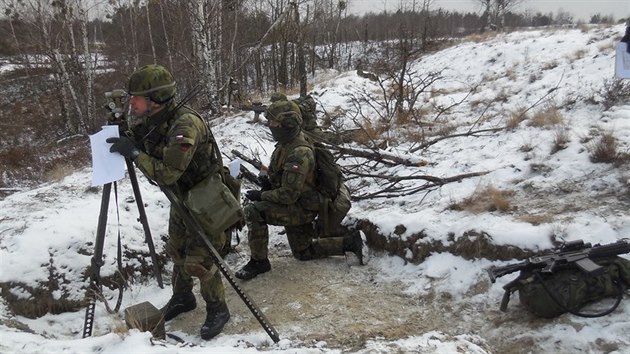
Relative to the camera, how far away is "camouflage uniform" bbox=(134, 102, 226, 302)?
3189mm

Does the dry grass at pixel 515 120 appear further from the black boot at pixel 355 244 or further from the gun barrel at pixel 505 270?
the gun barrel at pixel 505 270

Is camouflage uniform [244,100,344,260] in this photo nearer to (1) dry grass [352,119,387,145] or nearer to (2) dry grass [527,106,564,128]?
(1) dry grass [352,119,387,145]

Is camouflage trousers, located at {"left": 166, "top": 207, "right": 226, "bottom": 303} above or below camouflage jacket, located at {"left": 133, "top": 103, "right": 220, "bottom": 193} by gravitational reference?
below

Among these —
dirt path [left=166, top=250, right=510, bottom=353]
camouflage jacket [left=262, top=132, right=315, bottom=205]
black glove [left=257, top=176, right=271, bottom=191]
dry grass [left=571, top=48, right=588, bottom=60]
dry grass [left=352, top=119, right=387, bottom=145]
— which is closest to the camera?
dirt path [left=166, top=250, right=510, bottom=353]

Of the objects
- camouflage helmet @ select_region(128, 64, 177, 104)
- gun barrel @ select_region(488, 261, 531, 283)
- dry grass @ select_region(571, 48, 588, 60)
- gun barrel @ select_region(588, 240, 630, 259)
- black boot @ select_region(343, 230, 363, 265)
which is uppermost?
dry grass @ select_region(571, 48, 588, 60)

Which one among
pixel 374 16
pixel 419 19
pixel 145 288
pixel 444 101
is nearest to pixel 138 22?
pixel 419 19

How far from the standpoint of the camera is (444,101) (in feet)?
36.9

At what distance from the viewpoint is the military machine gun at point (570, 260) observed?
10.2 feet

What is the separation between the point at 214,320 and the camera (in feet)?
12.1

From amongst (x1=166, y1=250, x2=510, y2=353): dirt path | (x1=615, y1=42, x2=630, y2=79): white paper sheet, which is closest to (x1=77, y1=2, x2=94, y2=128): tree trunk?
(x1=166, y1=250, x2=510, y2=353): dirt path

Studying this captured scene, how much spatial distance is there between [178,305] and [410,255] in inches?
92.2

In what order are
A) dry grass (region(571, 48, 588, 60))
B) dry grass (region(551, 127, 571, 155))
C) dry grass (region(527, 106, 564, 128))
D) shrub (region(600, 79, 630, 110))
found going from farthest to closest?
dry grass (region(571, 48, 588, 60))
shrub (region(600, 79, 630, 110))
dry grass (region(527, 106, 564, 128))
dry grass (region(551, 127, 571, 155))

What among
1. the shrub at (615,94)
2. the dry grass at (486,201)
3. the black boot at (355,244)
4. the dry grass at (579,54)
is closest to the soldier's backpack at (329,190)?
the black boot at (355,244)

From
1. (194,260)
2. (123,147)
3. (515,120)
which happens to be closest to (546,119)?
(515,120)
